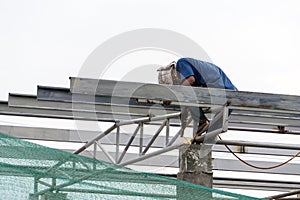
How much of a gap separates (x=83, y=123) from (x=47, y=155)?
637 cm

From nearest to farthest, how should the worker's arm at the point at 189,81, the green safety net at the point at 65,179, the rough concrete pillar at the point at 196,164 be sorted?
the green safety net at the point at 65,179, the worker's arm at the point at 189,81, the rough concrete pillar at the point at 196,164

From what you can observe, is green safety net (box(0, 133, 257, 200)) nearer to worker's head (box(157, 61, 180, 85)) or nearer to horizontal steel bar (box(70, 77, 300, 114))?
horizontal steel bar (box(70, 77, 300, 114))

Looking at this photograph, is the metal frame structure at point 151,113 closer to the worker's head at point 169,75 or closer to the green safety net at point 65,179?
the worker's head at point 169,75

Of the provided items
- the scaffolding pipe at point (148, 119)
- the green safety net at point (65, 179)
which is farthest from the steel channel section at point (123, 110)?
the green safety net at point (65, 179)

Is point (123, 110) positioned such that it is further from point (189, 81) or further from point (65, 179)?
point (65, 179)

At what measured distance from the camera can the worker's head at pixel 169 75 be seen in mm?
8766

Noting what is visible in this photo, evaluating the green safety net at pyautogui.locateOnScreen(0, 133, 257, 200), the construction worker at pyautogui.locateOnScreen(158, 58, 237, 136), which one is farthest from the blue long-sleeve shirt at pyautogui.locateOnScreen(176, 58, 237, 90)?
the green safety net at pyautogui.locateOnScreen(0, 133, 257, 200)

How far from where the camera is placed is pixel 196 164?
357 inches

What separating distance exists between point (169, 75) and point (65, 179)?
3.44 metres

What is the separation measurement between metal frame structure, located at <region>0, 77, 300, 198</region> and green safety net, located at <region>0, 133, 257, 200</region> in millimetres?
1863

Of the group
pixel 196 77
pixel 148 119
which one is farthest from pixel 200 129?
pixel 148 119

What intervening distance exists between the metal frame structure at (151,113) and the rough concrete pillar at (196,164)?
15 cm

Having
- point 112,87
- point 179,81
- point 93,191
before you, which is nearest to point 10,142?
point 93,191

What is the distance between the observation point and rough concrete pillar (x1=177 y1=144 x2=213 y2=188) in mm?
9047
